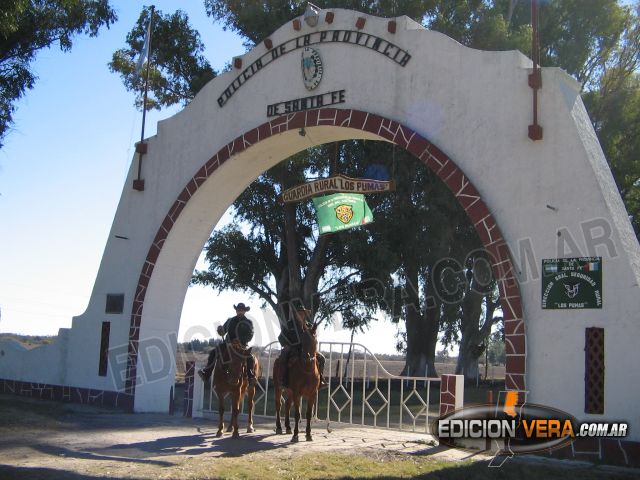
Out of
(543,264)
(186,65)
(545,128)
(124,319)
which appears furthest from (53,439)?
(186,65)

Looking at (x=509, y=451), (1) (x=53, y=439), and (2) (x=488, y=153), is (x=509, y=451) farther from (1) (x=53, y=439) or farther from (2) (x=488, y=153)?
(1) (x=53, y=439)

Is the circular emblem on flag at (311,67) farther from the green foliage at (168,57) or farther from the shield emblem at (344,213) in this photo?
the green foliage at (168,57)

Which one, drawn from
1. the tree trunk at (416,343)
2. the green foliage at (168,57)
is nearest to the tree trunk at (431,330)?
the tree trunk at (416,343)

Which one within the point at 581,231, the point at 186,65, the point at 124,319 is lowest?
the point at 124,319

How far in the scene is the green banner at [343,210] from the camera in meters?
12.5

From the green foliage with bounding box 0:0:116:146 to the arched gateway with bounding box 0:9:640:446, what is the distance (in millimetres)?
3013

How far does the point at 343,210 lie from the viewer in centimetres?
1252

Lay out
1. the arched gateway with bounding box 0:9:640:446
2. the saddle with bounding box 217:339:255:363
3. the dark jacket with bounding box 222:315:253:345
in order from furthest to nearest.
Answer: the dark jacket with bounding box 222:315:253:345
the saddle with bounding box 217:339:255:363
the arched gateway with bounding box 0:9:640:446

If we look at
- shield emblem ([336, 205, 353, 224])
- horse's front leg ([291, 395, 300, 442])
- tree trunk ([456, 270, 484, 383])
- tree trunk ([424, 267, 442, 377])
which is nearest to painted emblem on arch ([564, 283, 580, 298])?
horse's front leg ([291, 395, 300, 442])

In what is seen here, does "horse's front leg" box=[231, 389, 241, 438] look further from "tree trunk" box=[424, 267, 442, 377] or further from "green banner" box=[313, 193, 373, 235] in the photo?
"tree trunk" box=[424, 267, 442, 377]

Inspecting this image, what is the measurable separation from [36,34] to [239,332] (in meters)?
8.38

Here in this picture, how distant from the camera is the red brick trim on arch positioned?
9094 mm

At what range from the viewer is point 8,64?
49.3 feet

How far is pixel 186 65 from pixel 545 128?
13779mm
